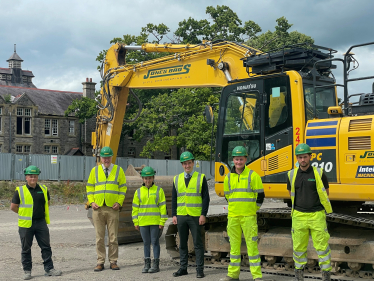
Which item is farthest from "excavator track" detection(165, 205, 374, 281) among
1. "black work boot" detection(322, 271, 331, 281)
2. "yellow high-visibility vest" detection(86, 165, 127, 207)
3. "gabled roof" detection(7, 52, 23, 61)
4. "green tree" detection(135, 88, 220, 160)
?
"gabled roof" detection(7, 52, 23, 61)

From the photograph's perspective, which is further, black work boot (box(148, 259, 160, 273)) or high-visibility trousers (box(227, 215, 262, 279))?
black work boot (box(148, 259, 160, 273))

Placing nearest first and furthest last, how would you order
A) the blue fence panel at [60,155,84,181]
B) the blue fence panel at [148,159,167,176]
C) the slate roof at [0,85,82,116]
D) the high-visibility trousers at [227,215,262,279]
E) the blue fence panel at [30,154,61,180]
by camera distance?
the high-visibility trousers at [227,215,262,279] < the blue fence panel at [30,154,61,180] < the blue fence panel at [60,155,84,181] < the blue fence panel at [148,159,167,176] < the slate roof at [0,85,82,116]

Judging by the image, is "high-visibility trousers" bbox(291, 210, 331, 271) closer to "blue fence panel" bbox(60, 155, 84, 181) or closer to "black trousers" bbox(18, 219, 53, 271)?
"black trousers" bbox(18, 219, 53, 271)

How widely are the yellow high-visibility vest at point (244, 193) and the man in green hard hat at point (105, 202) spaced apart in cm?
230

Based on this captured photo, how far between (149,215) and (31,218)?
198cm

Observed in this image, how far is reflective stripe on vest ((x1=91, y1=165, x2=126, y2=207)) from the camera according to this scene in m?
8.71

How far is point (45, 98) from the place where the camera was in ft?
156

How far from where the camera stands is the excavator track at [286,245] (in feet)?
24.8

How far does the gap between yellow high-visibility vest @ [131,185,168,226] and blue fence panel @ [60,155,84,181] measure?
927 inches

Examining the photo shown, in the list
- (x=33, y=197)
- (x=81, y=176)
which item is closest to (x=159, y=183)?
(x=33, y=197)

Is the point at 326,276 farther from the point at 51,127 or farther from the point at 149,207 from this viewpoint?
the point at 51,127


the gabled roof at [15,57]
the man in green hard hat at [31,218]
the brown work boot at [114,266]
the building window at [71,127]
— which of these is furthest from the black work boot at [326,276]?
the gabled roof at [15,57]

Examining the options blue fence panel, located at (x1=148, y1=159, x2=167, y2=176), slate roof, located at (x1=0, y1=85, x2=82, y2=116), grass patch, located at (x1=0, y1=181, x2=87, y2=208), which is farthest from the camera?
slate roof, located at (x1=0, y1=85, x2=82, y2=116)

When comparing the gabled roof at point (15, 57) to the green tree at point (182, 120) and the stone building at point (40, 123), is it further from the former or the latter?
the green tree at point (182, 120)
